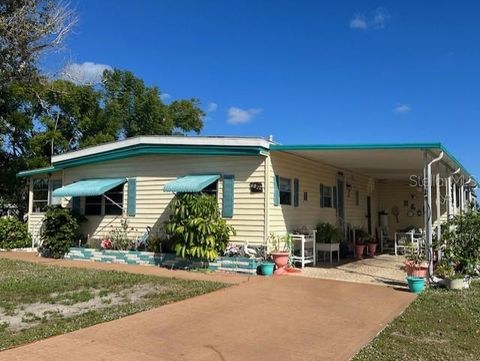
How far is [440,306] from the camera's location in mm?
7562

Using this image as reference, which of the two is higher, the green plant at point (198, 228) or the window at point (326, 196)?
the window at point (326, 196)

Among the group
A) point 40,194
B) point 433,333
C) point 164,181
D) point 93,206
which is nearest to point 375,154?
point 164,181

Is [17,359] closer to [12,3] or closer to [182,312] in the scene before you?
[182,312]

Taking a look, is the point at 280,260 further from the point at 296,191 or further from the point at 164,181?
the point at 164,181

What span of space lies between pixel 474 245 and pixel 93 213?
10.3m

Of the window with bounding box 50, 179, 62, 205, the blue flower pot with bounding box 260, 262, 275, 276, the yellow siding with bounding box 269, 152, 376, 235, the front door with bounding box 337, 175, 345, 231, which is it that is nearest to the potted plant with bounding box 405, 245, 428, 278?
the blue flower pot with bounding box 260, 262, 275, 276

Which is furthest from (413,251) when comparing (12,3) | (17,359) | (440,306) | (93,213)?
(12,3)

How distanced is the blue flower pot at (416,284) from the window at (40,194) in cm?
1290

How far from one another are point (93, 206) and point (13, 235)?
3.84m

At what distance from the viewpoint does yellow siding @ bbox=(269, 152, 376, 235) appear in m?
11.7

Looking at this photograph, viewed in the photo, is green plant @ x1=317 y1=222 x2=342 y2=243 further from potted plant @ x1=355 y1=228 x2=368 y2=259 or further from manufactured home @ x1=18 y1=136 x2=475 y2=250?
potted plant @ x1=355 y1=228 x2=368 y2=259

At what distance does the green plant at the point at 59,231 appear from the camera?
1367 centimetres

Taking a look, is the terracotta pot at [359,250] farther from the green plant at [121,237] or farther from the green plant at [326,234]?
the green plant at [121,237]

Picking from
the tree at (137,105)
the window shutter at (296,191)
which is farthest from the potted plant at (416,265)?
the tree at (137,105)
